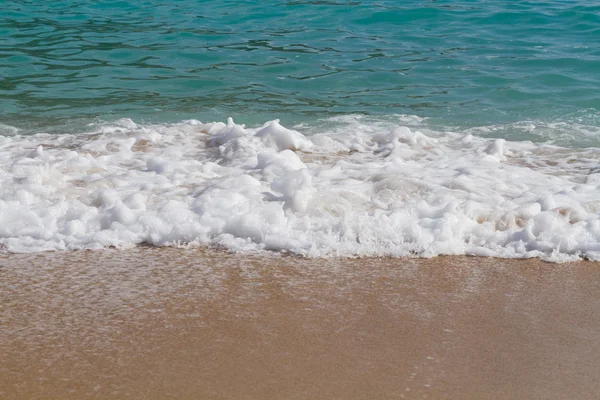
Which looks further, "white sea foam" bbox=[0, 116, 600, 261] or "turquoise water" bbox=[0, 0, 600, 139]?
"turquoise water" bbox=[0, 0, 600, 139]

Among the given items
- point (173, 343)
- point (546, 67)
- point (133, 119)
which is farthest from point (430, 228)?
point (546, 67)

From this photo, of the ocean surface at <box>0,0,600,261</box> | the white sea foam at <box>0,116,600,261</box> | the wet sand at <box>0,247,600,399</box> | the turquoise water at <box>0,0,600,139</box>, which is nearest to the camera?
the wet sand at <box>0,247,600,399</box>

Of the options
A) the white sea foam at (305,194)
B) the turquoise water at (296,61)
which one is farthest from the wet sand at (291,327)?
the turquoise water at (296,61)

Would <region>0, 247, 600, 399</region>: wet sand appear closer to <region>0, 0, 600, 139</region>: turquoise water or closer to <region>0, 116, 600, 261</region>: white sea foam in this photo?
<region>0, 116, 600, 261</region>: white sea foam

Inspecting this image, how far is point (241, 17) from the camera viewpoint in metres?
11.7

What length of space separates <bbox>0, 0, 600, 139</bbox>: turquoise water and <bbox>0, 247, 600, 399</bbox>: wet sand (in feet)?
11.3

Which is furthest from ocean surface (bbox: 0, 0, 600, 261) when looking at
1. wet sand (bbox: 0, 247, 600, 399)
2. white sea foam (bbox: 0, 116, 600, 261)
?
wet sand (bbox: 0, 247, 600, 399)

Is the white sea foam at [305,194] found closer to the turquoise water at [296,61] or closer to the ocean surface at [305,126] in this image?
the ocean surface at [305,126]

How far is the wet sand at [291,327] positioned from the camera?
8.07 ft

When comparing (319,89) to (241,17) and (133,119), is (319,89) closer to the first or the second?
(133,119)

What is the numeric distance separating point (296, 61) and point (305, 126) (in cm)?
276

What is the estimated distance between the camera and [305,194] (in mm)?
4145

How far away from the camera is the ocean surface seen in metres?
3.86

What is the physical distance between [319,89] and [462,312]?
204 inches
